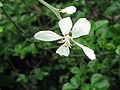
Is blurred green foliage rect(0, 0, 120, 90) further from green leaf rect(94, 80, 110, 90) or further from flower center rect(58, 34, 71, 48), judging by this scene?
flower center rect(58, 34, 71, 48)

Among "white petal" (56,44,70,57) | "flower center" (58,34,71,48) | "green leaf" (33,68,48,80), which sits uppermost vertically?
"green leaf" (33,68,48,80)

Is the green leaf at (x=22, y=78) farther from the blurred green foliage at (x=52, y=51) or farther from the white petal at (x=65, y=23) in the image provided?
the white petal at (x=65, y=23)

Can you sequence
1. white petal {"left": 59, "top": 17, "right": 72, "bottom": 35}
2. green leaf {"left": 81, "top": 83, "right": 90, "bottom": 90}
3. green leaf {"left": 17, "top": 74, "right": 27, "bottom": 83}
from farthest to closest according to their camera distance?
1. green leaf {"left": 17, "top": 74, "right": 27, "bottom": 83}
2. green leaf {"left": 81, "top": 83, "right": 90, "bottom": 90}
3. white petal {"left": 59, "top": 17, "right": 72, "bottom": 35}

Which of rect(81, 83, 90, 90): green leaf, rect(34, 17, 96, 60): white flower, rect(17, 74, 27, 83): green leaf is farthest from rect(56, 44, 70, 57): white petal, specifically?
rect(17, 74, 27, 83): green leaf

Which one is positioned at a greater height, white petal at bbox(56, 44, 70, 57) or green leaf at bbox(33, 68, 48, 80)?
green leaf at bbox(33, 68, 48, 80)

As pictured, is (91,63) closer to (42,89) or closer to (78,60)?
(78,60)

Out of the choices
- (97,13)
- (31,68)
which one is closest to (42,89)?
(31,68)

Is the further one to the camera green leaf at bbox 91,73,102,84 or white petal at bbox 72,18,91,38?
green leaf at bbox 91,73,102,84

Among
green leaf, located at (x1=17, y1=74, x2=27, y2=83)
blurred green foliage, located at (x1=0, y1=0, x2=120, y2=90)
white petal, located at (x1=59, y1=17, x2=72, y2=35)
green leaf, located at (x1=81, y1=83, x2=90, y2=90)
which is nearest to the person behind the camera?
white petal, located at (x1=59, y1=17, x2=72, y2=35)
